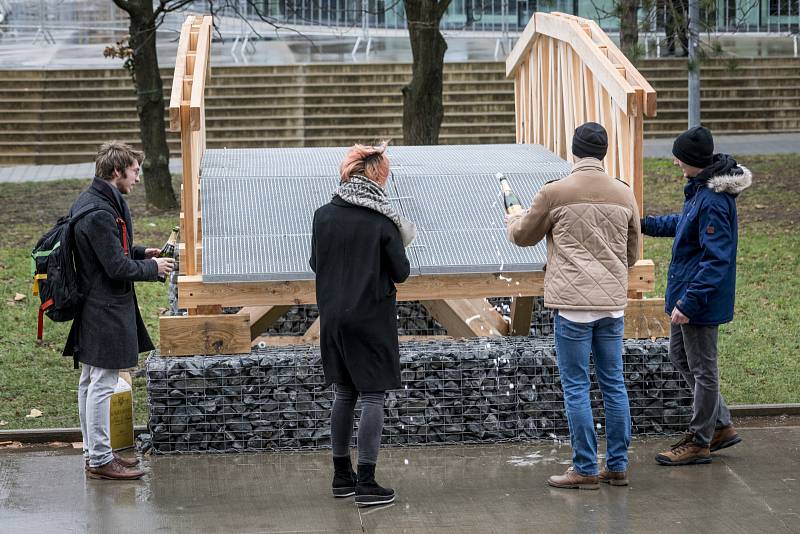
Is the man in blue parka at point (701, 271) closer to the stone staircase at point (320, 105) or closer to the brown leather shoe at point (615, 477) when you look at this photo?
the brown leather shoe at point (615, 477)

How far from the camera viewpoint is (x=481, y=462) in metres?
5.84

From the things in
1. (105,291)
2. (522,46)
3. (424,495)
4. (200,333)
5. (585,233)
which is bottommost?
(424,495)

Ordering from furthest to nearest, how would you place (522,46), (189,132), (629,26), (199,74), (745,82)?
(745,82), (629,26), (522,46), (199,74), (189,132)

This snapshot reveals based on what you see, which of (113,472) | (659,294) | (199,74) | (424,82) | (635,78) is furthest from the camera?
(424,82)

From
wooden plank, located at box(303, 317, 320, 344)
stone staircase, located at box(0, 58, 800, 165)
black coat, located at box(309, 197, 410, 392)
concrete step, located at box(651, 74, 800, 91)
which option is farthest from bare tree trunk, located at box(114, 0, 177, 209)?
concrete step, located at box(651, 74, 800, 91)

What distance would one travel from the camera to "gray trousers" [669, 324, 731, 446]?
18.4 feet

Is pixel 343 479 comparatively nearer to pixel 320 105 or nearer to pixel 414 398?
pixel 414 398

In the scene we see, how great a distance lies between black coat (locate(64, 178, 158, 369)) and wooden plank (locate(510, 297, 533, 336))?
278 centimetres

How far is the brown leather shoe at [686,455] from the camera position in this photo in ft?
18.8

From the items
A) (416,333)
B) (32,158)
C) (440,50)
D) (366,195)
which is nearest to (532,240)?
(366,195)

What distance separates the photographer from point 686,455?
18.9 feet

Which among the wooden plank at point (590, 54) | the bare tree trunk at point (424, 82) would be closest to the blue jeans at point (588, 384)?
the wooden plank at point (590, 54)

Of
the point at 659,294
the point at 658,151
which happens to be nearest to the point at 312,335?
the point at 659,294

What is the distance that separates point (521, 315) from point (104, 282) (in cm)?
309
